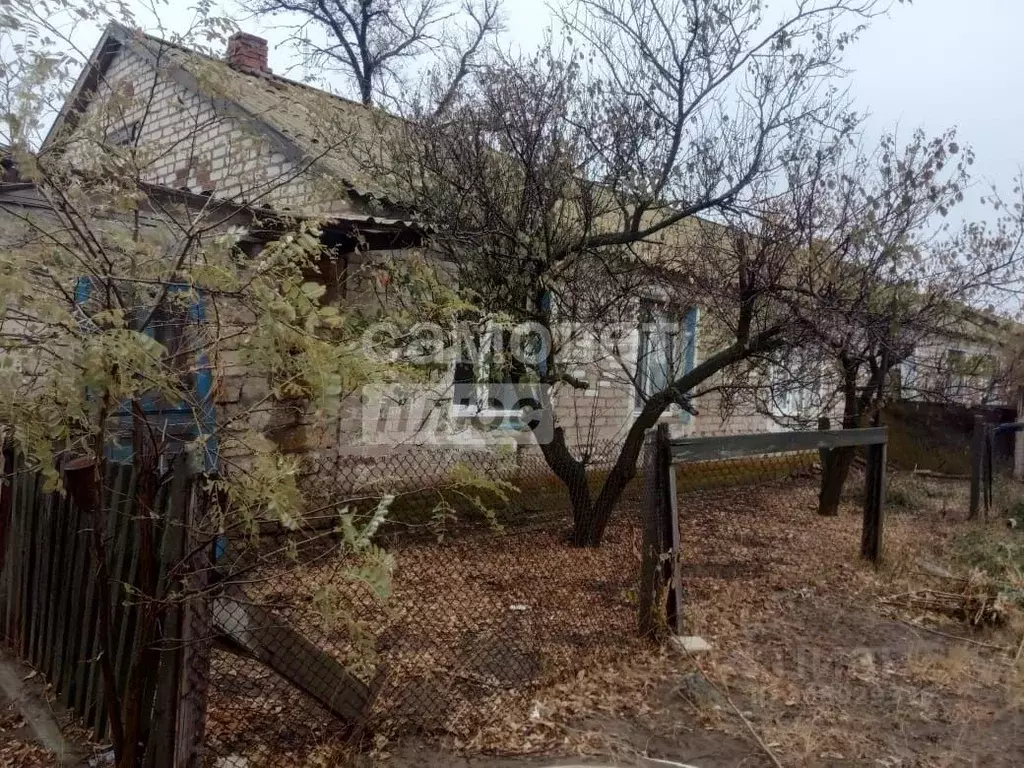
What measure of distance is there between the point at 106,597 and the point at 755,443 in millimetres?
3670

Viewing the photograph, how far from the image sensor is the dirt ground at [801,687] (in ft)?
10.6

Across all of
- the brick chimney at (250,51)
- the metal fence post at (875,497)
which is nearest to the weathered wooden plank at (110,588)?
the metal fence post at (875,497)

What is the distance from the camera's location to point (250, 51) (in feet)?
32.7

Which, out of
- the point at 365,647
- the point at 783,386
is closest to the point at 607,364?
the point at 783,386

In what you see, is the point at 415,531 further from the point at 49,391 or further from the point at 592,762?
the point at 49,391

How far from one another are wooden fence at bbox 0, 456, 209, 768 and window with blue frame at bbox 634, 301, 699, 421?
4660mm

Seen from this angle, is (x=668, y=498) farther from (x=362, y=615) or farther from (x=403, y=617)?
(x=362, y=615)

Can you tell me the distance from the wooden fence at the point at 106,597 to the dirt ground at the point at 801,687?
0.90m

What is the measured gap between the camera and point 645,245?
24.2ft

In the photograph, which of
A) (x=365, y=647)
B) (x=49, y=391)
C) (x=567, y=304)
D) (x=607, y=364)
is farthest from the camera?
(x=607, y=364)

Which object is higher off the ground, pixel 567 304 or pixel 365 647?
pixel 567 304

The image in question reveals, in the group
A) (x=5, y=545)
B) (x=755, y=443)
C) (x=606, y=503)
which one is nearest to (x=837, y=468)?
(x=606, y=503)

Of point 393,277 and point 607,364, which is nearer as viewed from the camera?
point 393,277

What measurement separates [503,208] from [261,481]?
4.07 meters
